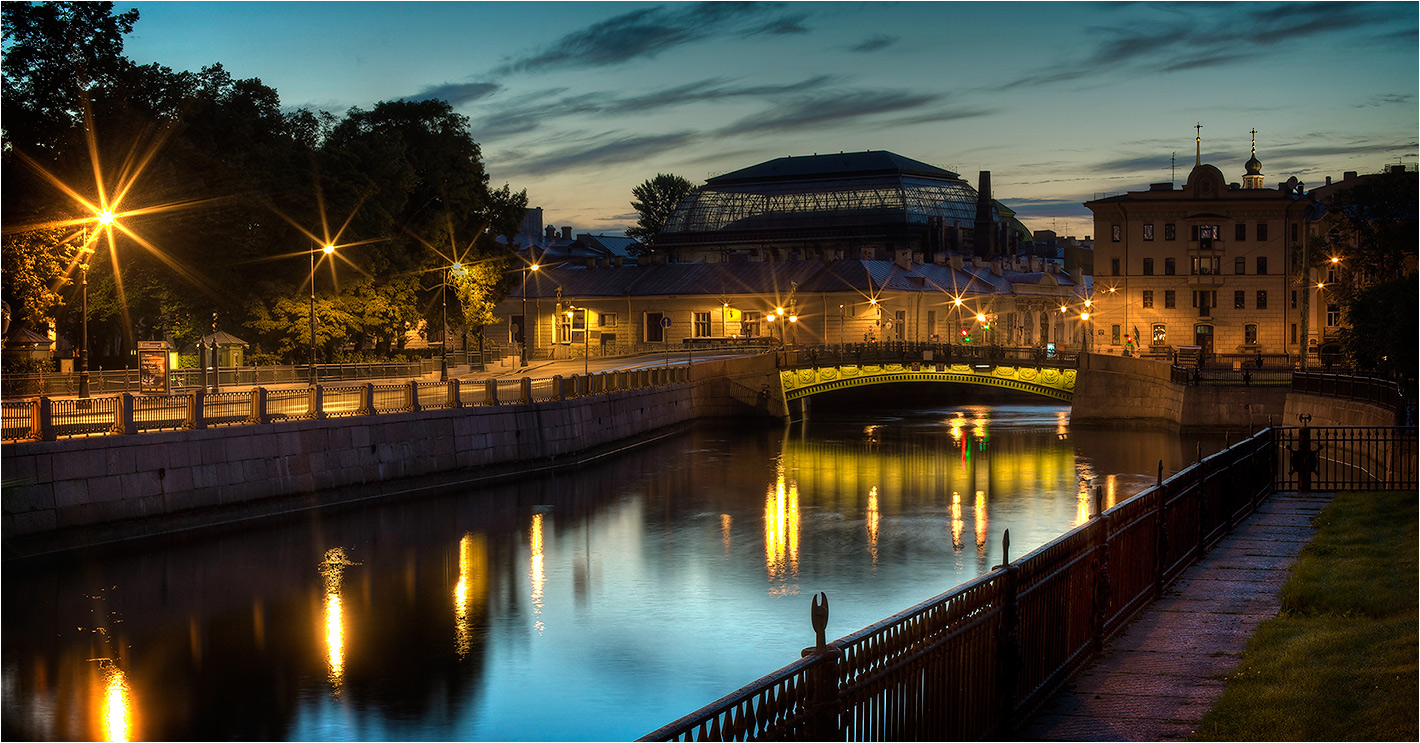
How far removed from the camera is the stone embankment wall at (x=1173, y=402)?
59.5 metres

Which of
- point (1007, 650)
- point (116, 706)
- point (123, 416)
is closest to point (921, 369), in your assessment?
point (123, 416)

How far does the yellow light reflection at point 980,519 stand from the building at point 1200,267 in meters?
57.4

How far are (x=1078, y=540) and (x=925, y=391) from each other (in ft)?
273

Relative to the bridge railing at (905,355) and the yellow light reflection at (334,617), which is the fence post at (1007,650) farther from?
the bridge railing at (905,355)

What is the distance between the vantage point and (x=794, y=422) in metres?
80.2

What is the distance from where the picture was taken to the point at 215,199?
175ft

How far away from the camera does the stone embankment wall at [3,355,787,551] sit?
101 ft

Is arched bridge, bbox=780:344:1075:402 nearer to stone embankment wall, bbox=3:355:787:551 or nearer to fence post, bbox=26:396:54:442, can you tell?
stone embankment wall, bbox=3:355:787:551

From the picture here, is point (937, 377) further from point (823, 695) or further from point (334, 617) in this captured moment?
point (823, 695)

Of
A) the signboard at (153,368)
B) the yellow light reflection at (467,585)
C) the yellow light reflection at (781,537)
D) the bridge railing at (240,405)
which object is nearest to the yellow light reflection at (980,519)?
the yellow light reflection at (781,537)

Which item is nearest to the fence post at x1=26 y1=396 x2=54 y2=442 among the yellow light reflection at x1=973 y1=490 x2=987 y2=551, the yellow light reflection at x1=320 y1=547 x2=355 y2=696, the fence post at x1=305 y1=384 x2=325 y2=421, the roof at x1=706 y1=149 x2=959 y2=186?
the yellow light reflection at x1=320 y1=547 x2=355 y2=696

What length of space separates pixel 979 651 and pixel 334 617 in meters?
19.0

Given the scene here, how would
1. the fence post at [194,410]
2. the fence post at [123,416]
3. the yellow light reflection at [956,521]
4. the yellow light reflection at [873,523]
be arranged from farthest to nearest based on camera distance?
the yellow light reflection at [956,521]
the yellow light reflection at [873,523]
the fence post at [194,410]
the fence post at [123,416]

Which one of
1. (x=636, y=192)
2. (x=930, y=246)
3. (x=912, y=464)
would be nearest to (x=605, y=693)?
(x=912, y=464)
